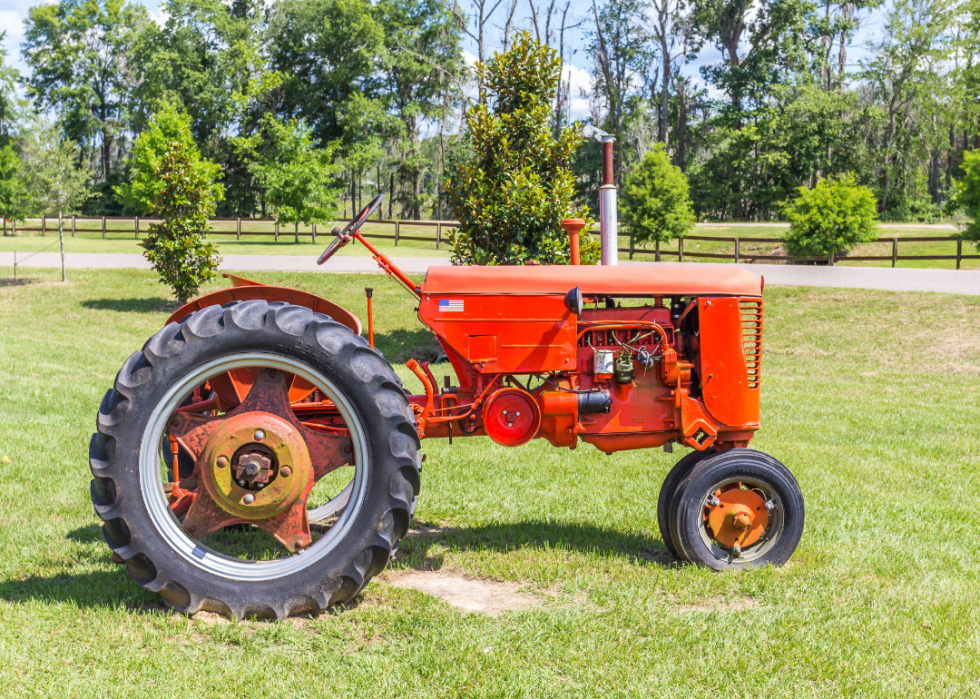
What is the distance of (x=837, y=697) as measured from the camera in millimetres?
3057

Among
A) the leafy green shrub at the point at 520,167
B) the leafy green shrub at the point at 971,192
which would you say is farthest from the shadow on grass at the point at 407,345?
the leafy green shrub at the point at 971,192

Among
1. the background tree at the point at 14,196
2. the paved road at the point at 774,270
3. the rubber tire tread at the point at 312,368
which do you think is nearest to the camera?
the rubber tire tread at the point at 312,368

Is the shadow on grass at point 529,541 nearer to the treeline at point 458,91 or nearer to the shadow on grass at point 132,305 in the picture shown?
the shadow on grass at point 132,305

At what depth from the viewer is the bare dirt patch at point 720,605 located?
3.85 metres

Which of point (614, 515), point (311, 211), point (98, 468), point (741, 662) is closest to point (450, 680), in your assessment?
point (741, 662)

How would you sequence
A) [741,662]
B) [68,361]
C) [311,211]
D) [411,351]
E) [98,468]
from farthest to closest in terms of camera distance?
[311,211]
[411,351]
[68,361]
[98,468]
[741,662]

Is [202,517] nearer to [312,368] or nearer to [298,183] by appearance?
[312,368]

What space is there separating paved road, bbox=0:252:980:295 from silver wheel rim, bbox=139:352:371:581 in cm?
1270

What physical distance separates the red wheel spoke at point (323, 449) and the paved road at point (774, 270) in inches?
493

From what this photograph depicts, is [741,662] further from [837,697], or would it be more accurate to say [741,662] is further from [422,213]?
[422,213]

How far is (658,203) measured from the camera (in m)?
28.5

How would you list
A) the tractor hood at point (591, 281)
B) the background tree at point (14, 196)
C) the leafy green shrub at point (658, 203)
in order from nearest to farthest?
the tractor hood at point (591, 281), the background tree at point (14, 196), the leafy green shrub at point (658, 203)

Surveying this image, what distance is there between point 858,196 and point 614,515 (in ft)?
69.2

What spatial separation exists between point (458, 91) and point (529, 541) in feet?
170
